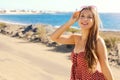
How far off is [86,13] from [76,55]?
40 centimetres

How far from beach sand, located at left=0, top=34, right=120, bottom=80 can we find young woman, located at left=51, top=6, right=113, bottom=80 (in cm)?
577

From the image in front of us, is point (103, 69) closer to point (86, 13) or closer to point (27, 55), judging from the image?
point (86, 13)

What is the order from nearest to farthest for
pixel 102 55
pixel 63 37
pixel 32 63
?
pixel 102 55 → pixel 63 37 → pixel 32 63

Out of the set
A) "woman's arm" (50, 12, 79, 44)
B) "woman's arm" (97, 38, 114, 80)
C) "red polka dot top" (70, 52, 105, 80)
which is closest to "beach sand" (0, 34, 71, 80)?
"woman's arm" (50, 12, 79, 44)

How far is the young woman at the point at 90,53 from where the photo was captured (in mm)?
3064

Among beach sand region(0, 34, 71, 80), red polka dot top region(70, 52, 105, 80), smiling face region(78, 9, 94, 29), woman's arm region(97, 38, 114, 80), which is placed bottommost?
beach sand region(0, 34, 71, 80)

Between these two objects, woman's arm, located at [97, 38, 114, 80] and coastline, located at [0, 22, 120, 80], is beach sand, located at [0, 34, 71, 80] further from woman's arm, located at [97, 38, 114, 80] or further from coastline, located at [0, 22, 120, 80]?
woman's arm, located at [97, 38, 114, 80]

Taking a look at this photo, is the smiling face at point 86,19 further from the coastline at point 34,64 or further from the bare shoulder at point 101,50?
the coastline at point 34,64

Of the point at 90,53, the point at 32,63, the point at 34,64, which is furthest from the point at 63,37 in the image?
the point at 32,63

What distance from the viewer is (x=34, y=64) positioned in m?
11.0

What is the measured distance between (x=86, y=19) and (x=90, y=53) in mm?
338

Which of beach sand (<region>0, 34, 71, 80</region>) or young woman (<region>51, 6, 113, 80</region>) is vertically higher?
young woman (<region>51, 6, 113, 80</region>)

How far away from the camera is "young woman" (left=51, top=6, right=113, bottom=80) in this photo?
3.06 metres

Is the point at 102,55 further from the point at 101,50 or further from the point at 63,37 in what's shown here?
the point at 63,37
